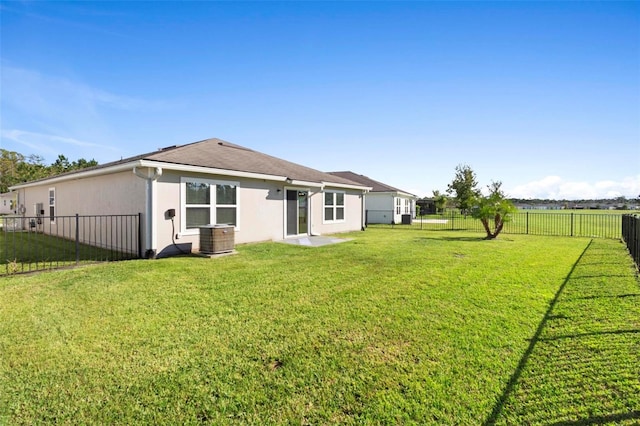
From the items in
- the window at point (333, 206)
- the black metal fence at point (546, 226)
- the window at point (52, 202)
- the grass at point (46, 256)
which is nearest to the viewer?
the grass at point (46, 256)

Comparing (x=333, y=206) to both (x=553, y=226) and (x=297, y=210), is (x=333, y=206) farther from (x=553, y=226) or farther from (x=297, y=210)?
(x=553, y=226)

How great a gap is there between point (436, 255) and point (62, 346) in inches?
327

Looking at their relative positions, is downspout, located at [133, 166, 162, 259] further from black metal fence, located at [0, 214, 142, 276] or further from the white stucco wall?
black metal fence, located at [0, 214, 142, 276]

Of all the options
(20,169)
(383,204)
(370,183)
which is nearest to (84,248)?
(383,204)

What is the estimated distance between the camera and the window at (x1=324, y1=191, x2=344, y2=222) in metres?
15.1

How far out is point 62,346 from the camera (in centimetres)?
332

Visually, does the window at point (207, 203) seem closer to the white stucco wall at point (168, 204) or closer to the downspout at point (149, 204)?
the white stucco wall at point (168, 204)

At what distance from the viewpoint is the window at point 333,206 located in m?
15.1

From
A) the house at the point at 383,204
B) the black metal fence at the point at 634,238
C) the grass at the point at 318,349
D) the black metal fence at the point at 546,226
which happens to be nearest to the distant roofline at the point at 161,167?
the grass at the point at 318,349

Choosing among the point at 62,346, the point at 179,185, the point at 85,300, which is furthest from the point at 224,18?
the point at 62,346

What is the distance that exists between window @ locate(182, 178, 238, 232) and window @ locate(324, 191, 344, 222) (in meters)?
5.52

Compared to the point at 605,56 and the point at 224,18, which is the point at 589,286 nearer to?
the point at 605,56

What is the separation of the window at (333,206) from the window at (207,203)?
217 inches

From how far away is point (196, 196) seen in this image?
30.8 feet
